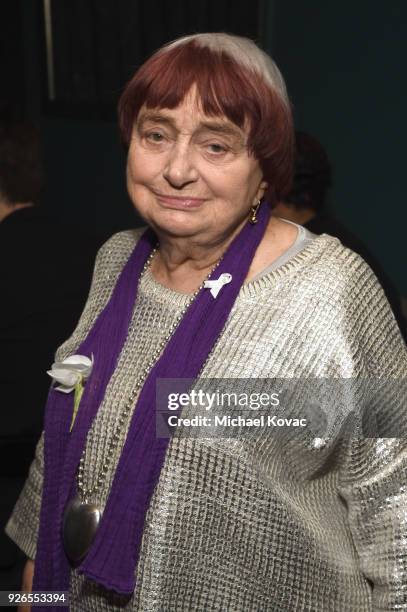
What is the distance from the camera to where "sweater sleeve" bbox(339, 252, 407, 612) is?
141cm

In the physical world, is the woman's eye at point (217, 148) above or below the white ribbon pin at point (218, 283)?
above

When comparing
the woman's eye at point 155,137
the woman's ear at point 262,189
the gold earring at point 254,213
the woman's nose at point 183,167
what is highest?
the woman's eye at point 155,137

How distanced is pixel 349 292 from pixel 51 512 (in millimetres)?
727

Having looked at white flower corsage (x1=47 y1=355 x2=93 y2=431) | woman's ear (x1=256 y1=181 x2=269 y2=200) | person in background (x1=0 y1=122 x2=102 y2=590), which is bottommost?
person in background (x1=0 y1=122 x2=102 y2=590)

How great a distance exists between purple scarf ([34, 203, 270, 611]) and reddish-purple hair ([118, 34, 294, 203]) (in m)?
0.17

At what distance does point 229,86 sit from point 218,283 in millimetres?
342

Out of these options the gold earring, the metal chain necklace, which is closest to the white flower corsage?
the metal chain necklace

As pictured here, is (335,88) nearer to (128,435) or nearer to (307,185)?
(307,185)

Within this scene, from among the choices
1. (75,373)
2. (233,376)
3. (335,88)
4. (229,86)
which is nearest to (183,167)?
(229,86)

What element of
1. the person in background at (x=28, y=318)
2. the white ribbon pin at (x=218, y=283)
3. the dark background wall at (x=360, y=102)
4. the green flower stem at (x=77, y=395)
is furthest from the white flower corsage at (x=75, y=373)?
the dark background wall at (x=360, y=102)

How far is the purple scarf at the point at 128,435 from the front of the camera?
57.1 inches

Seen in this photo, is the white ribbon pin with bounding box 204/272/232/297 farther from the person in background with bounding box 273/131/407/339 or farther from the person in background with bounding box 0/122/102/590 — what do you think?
the person in background with bounding box 273/131/407/339

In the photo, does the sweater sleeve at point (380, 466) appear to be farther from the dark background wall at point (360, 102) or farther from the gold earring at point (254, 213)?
the dark background wall at point (360, 102)

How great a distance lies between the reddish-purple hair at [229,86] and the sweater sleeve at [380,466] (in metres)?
0.28
